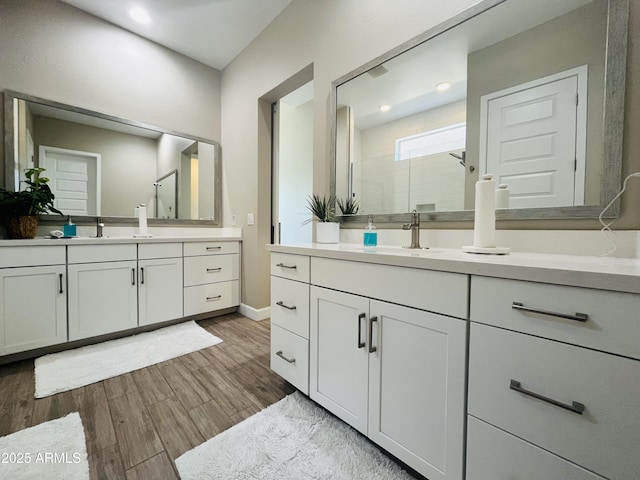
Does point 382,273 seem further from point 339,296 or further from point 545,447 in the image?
point 545,447

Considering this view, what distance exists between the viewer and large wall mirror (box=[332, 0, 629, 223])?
0.92 m

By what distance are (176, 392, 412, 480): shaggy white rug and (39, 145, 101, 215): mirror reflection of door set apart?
222cm

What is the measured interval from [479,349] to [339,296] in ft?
1.78

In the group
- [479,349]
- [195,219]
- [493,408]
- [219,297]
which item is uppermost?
[195,219]

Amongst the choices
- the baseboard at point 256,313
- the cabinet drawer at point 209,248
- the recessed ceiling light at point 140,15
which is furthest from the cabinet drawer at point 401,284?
the recessed ceiling light at point 140,15

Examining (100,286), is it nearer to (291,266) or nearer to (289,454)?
(291,266)

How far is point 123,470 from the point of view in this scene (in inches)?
38.7

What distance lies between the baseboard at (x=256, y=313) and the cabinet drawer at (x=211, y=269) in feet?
1.18

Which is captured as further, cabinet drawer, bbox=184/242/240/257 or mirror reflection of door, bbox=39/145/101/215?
cabinet drawer, bbox=184/242/240/257

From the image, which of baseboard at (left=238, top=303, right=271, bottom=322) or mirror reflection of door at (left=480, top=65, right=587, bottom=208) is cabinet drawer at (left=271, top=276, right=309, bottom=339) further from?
baseboard at (left=238, top=303, right=271, bottom=322)

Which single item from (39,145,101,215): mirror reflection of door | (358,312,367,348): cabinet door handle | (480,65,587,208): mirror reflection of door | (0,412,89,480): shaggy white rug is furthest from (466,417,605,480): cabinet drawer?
(39,145,101,215): mirror reflection of door

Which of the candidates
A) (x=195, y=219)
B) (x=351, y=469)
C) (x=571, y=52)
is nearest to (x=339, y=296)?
(x=351, y=469)

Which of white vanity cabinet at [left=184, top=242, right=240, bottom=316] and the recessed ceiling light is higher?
the recessed ceiling light

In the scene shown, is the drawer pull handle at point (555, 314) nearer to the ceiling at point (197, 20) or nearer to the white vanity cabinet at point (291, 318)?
the white vanity cabinet at point (291, 318)
